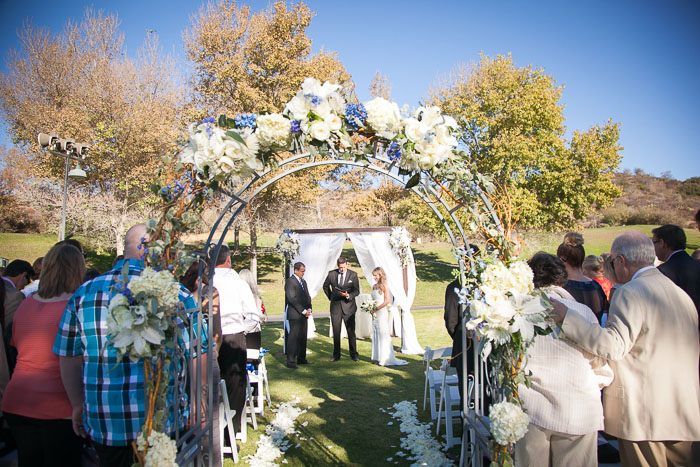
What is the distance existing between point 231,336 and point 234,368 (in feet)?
1.25

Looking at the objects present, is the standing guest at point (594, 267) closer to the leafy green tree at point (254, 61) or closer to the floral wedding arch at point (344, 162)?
the floral wedding arch at point (344, 162)

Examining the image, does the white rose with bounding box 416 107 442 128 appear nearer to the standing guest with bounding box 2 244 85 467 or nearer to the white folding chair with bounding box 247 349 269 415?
the standing guest with bounding box 2 244 85 467

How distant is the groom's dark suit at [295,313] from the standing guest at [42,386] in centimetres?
552

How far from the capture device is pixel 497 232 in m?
2.68

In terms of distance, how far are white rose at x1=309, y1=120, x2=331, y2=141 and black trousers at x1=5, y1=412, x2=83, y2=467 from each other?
8.05 feet

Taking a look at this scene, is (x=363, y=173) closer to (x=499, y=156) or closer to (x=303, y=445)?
(x=499, y=156)

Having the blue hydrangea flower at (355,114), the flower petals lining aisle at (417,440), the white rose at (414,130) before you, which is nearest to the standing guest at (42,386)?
the blue hydrangea flower at (355,114)

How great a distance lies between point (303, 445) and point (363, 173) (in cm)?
2593

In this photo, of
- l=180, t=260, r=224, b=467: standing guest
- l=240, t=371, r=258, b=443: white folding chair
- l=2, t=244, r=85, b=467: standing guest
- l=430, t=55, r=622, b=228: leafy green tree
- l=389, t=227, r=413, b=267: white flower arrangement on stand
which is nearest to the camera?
l=2, t=244, r=85, b=467: standing guest

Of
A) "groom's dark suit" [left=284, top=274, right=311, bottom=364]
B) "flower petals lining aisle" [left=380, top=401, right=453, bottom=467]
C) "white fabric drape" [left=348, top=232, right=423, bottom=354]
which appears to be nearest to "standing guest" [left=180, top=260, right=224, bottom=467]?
"flower petals lining aisle" [left=380, top=401, right=453, bottom=467]

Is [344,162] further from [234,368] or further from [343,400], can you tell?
[343,400]

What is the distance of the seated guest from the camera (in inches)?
102

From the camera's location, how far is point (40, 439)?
109 inches

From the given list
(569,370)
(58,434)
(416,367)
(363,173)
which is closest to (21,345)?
(58,434)
